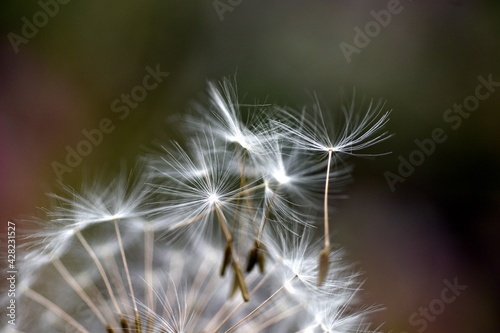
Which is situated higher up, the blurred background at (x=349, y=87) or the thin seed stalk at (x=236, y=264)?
the blurred background at (x=349, y=87)

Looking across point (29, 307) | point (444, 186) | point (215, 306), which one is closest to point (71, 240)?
point (29, 307)

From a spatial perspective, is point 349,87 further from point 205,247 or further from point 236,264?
point 236,264

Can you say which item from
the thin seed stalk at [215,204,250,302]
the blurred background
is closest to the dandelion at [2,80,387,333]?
the thin seed stalk at [215,204,250,302]

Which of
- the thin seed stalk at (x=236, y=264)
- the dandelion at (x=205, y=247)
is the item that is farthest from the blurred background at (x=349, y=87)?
the thin seed stalk at (x=236, y=264)

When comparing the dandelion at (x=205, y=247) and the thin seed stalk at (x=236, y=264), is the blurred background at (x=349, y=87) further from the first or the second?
the thin seed stalk at (x=236, y=264)

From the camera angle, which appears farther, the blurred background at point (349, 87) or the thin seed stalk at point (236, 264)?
the blurred background at point (349, 87)

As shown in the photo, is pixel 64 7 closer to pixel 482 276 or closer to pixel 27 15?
pixel 27 15
